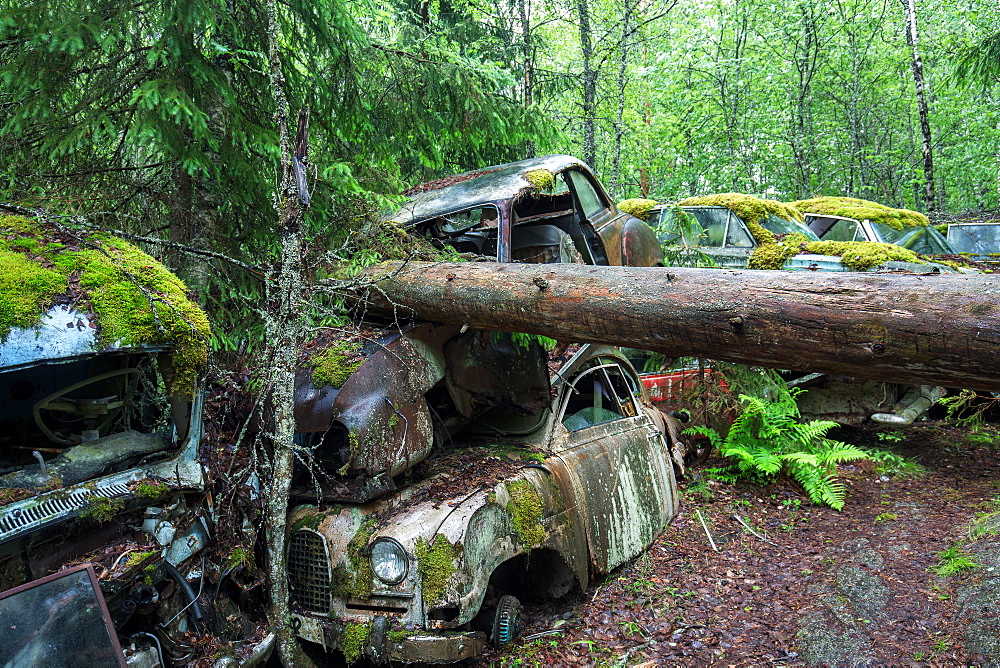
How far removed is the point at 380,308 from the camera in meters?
4.82

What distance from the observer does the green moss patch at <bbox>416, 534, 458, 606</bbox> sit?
3.57 m

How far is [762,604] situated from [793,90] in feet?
55.0

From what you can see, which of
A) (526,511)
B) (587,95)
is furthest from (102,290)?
(587,95)

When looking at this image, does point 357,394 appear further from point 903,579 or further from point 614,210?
point 614,210

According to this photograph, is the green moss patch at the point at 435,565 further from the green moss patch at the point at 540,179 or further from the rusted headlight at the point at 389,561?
the green moss patch at the point at 540,179

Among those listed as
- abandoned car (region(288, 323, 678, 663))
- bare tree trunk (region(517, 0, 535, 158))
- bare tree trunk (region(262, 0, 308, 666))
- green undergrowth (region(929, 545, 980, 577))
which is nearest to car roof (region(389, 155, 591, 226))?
abandoned car (region(288, 323, 678, 663))

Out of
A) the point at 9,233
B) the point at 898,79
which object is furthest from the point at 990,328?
the point at 898,79

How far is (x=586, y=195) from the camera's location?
7.38 metres

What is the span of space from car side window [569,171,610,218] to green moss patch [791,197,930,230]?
624 cm

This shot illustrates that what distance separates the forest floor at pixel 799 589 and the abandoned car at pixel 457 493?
0.94 feet

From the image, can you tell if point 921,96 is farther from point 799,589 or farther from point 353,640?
point 353,640

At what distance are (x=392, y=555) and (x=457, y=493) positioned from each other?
1.85 ft

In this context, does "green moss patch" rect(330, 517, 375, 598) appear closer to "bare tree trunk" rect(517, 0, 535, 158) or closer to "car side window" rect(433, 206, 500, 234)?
"car side window" rect(433, 206, 500, 234)

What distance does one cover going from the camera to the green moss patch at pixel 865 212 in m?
11.4
